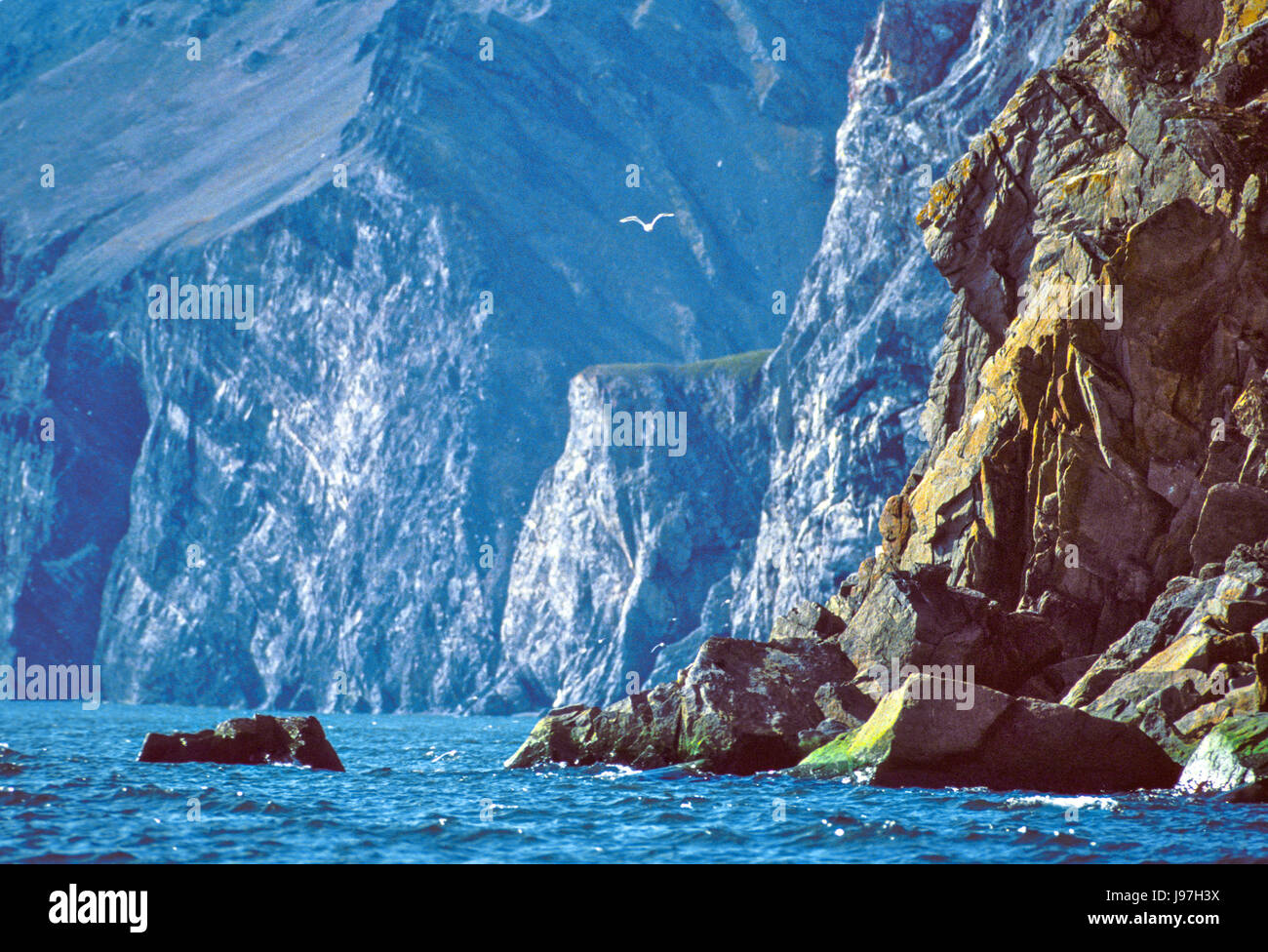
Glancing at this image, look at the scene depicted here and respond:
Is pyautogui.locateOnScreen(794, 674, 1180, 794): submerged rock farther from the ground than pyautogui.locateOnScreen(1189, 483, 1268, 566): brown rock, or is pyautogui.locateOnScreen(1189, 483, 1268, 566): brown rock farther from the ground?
pyautogui.locateOnScreen(1189, 483, 1268, 566): brown rock

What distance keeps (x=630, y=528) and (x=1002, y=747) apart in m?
99.5

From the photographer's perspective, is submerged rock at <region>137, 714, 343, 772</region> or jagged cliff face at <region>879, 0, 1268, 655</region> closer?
jagged cliff face at <region>879, 0, 1268, 655</region>

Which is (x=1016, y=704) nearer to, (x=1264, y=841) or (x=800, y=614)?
(x=1264, y=841)

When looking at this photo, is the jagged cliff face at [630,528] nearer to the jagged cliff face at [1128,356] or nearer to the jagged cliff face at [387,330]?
the jagged cliff face at [387,330]

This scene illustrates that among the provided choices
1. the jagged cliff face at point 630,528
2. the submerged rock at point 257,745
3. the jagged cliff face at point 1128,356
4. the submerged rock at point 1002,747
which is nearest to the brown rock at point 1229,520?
the jagged cliff face at point 1128,356

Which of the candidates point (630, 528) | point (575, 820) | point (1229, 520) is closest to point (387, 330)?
point (630, 528)

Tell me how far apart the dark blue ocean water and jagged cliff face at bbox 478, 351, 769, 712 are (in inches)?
3456

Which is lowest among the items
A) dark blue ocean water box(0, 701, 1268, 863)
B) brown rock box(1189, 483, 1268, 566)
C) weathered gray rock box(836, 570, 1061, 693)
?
dark blue ocean water box(0, 701, 1268, 863)

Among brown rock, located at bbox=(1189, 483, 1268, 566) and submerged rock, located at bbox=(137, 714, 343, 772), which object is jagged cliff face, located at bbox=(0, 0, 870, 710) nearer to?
submerged rock, located at bbox=(137, 714, 343, 772)

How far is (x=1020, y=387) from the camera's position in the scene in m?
44.0

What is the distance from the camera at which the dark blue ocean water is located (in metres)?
23.0

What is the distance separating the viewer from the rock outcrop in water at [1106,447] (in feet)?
106

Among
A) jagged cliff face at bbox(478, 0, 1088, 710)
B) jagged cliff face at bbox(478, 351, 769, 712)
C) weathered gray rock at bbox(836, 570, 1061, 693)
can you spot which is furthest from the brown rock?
jagged cliff face at bbox(478, 351, 769, 712)

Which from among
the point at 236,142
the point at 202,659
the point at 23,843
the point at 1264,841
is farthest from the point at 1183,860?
the point at 236,142
